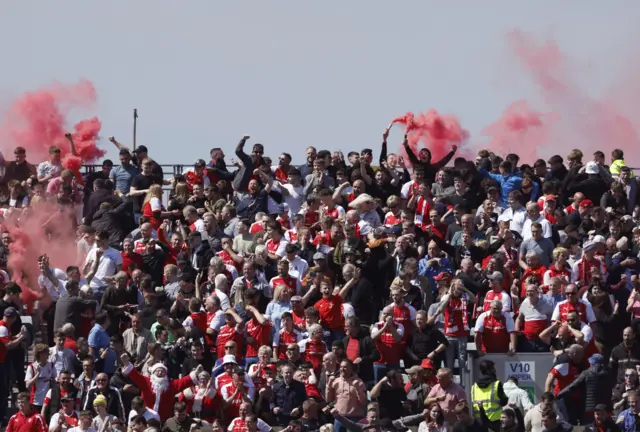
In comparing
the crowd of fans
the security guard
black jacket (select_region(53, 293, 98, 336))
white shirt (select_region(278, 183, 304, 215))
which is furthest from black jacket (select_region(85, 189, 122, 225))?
the security guard

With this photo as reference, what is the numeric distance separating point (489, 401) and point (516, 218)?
442cm

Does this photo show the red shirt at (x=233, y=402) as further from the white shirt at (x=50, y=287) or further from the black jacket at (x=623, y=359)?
the black jacket at (x=623, y=359)

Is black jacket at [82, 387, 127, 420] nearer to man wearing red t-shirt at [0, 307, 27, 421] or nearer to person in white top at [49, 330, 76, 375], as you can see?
person in white top at [49, 330, 76, 375]

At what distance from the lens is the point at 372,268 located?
2183cm

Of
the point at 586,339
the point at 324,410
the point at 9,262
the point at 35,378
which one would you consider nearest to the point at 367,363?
the point at 324,410

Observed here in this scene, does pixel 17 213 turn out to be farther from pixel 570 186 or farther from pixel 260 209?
pixel 570 186

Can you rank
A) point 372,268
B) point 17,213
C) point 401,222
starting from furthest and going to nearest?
point 17,213, point 401,222, point 372,268

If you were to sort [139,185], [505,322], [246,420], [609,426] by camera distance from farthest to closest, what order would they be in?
[139,185] → [505,322] → [246,420] → [609,426]

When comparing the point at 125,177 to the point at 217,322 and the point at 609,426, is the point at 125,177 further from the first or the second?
the point at 609,426

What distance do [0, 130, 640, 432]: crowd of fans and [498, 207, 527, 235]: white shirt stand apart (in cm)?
3

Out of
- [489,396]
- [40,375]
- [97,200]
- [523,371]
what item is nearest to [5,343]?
[40,375]

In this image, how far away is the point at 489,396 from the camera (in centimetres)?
1952

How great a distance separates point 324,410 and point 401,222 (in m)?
4.60

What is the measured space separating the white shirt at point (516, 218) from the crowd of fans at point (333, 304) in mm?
32
